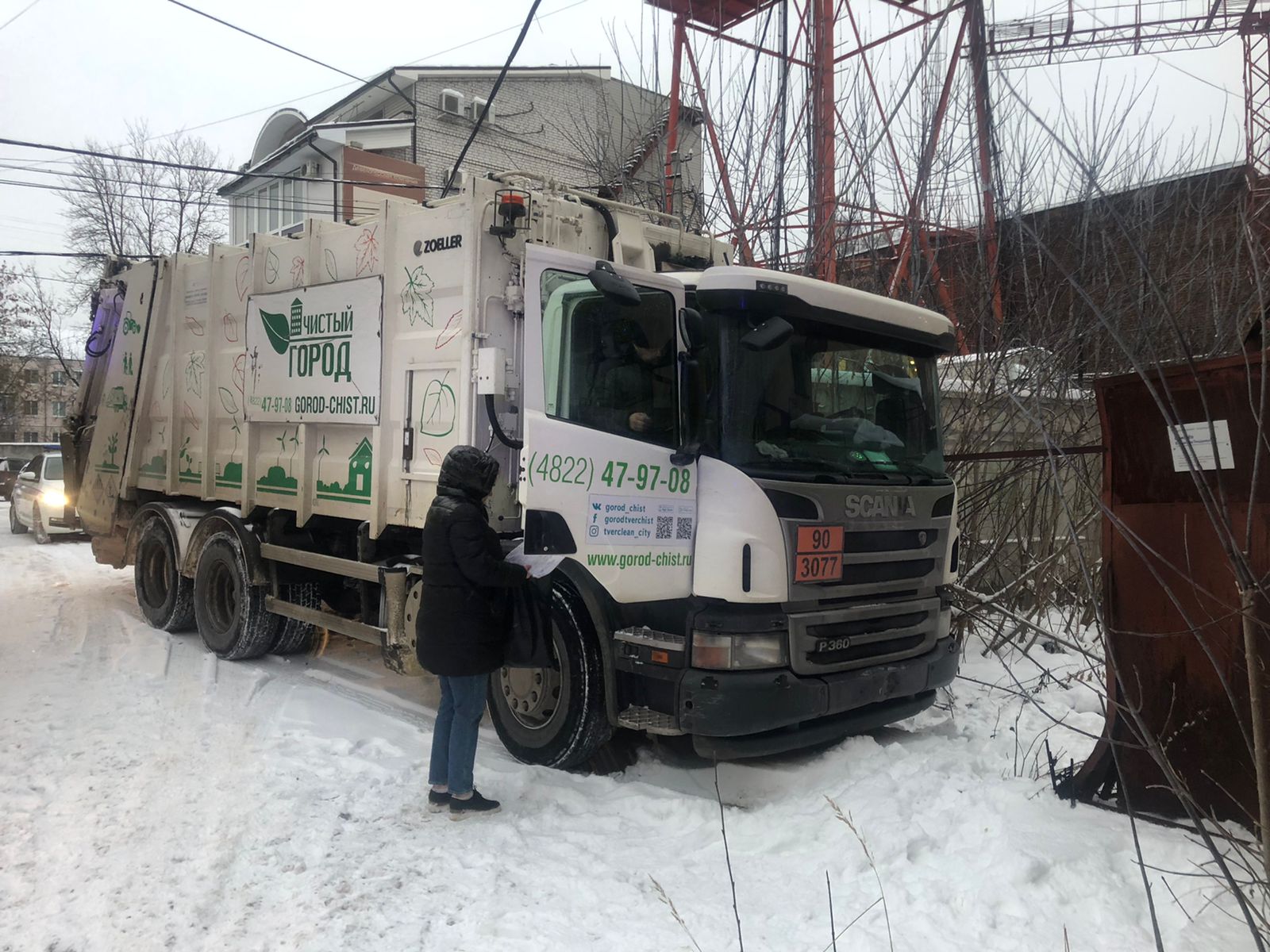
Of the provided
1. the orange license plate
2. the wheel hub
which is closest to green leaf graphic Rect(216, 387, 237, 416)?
the wheel hub

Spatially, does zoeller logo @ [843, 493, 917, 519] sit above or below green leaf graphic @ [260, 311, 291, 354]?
below

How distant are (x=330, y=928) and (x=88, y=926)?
3.01ft

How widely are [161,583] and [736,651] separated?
6.76 meters

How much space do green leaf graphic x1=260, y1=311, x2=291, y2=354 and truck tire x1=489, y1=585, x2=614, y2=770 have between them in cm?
326

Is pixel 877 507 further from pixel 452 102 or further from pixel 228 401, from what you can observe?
pixel 452 102

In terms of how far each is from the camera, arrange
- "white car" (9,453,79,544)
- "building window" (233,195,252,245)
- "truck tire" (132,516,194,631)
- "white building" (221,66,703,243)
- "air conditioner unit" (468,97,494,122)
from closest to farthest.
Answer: "truck tire" (132,516,194,631) → "white car" (9,453,79,544) → "white building" (221,66,703,243) → "air conditioner unit" (468,97,494,122) → "building window" (233,195,252,245)

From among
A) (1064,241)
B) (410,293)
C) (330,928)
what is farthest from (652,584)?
(1064,241)

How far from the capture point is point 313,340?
21.4 feet

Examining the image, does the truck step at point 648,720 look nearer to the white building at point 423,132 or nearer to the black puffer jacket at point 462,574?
the black puffer jacket at point 462,574

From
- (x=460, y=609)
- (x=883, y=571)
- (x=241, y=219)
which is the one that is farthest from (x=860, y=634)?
(x=241, y=219)

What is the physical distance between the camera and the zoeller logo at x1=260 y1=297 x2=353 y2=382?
6.20m

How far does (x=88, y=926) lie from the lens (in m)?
Answer: 3.45

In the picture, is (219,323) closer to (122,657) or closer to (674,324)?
(122,657)

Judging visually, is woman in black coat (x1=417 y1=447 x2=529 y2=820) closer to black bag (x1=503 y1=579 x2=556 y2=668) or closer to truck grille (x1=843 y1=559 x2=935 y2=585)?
black bag (x1=503 y1=579 x2=556 y2=668)
